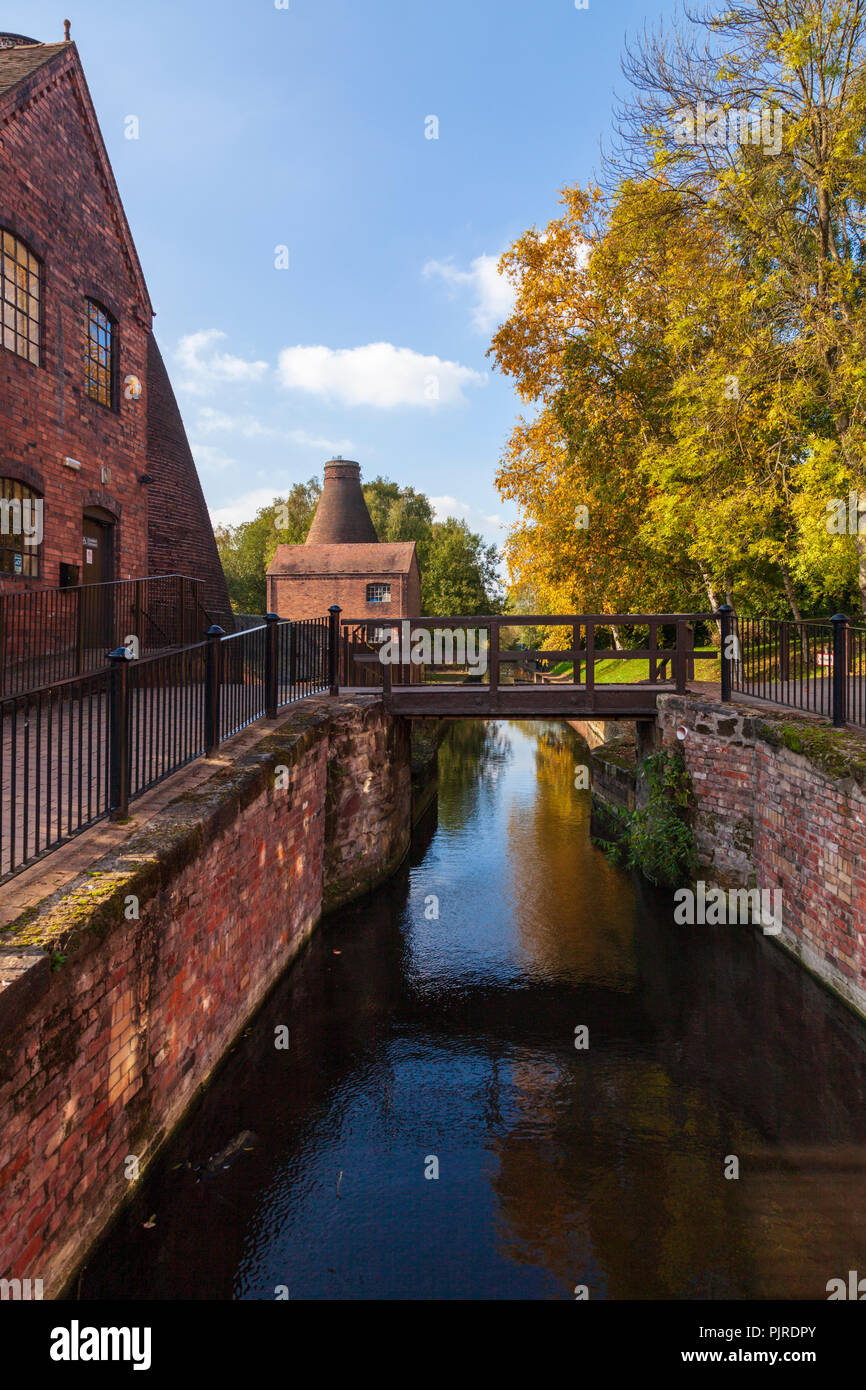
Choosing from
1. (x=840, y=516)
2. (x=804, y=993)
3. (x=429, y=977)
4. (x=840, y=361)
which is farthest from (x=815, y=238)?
(x=429, y=977)

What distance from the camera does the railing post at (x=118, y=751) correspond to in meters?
5.27

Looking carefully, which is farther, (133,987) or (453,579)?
(453,579)

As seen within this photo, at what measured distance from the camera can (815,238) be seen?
1402 centimetres

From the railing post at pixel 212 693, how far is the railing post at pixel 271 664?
1458 mm

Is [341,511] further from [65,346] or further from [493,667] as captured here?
[493,667]

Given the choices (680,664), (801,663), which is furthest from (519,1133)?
(680,664)

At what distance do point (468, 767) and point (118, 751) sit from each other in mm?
17220

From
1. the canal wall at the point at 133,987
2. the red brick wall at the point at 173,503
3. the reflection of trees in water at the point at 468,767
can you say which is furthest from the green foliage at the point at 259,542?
the canal wall at the point at 133,987

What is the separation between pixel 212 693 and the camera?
7.28 metres

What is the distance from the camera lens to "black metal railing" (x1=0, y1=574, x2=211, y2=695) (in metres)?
10.5

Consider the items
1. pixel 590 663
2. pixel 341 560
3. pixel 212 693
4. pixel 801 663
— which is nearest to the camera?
pixel 212 693

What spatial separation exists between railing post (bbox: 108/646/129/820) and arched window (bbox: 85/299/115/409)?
9916 millimetres

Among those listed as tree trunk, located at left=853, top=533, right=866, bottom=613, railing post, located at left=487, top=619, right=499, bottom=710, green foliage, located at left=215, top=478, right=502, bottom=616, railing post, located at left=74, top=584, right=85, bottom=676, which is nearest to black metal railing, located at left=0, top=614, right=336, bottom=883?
railing post, located at left=74, top=584, right=85, bottom=676
